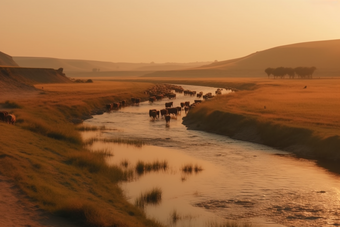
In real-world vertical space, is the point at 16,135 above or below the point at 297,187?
above

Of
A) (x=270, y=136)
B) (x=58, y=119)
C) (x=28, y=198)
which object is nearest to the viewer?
(x=28, y=198)

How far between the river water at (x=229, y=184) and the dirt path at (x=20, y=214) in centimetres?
355

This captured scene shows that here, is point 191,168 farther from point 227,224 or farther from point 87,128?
point 87,128

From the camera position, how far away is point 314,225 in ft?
43.7

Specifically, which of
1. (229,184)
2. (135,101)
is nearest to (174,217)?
(229,184)

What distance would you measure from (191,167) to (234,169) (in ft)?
6.67

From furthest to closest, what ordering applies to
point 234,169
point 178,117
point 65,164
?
point 178,117 → point 234,169 → point 65,164

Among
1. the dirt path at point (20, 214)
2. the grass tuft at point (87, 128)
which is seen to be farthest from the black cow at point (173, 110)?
the dirt path at point (20, 214)

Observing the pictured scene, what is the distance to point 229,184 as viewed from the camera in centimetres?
1777

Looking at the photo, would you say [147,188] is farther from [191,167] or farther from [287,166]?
[287,166]

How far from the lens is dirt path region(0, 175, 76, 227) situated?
11.0 metres

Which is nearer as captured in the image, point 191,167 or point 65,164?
point 65,164

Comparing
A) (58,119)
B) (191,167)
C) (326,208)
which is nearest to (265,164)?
(191,167)

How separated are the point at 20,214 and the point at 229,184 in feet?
29.4
